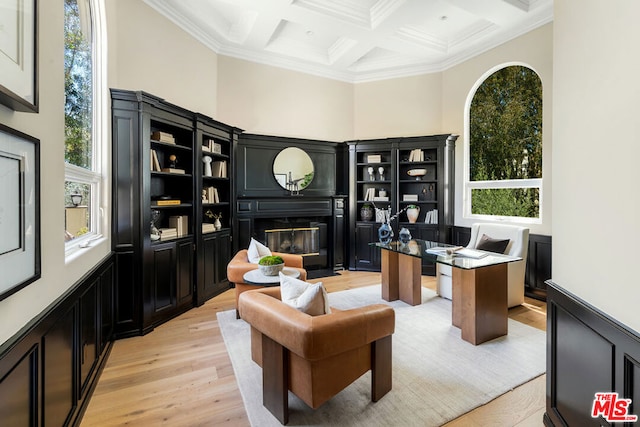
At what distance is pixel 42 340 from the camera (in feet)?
4.60

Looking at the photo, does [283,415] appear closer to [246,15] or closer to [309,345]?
[309,345]

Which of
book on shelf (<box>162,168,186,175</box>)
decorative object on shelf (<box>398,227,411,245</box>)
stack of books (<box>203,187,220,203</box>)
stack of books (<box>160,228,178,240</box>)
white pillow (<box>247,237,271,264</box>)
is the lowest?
white pillow (<box>247,237,271,264</box>)

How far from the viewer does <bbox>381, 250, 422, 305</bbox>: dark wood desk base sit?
3889mm

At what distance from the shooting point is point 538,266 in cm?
419

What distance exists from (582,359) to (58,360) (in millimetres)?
2616

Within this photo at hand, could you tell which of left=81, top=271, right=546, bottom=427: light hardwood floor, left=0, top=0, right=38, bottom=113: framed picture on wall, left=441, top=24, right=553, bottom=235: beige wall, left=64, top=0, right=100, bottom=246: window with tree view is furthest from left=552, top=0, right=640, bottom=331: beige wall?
left=64, top=0, right=100, bottom=246: window with tree view

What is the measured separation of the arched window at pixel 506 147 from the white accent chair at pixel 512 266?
0.72 metres

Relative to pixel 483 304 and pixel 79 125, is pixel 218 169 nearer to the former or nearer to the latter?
pixel 79 125

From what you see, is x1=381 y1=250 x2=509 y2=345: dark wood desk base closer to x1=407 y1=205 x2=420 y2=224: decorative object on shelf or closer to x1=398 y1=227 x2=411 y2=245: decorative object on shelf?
x1=398 y1=227 x2=411 y2=245: decorative object on shelf

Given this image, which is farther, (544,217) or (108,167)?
(544,217)

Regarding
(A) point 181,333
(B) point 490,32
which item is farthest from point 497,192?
(A) point 181,333

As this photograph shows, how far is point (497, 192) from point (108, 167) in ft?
16.9

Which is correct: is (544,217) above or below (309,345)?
above

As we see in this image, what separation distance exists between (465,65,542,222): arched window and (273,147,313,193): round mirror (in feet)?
9.07
